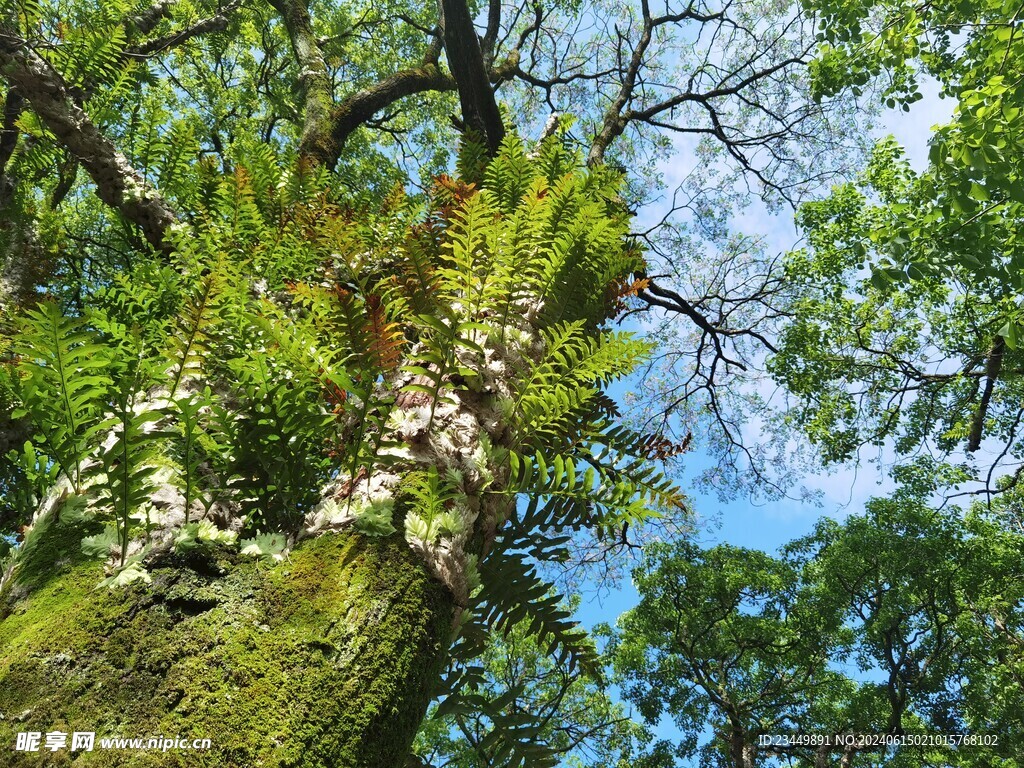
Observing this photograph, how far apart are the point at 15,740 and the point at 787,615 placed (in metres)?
11.1

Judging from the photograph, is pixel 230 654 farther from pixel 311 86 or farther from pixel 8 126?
pixel 8 126

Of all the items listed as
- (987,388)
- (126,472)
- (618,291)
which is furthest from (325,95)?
(987,388)

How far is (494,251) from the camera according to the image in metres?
2.05

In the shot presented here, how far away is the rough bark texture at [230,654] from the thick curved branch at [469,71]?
11.9ft

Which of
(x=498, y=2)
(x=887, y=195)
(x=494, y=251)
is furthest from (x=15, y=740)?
(x=887, y=195)

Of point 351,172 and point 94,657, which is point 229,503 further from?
point 351,172

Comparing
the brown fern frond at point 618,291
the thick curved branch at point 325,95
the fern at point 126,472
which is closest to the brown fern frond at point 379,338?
the fern at point 126,472

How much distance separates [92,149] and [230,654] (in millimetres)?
3280

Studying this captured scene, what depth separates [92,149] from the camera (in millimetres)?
3307

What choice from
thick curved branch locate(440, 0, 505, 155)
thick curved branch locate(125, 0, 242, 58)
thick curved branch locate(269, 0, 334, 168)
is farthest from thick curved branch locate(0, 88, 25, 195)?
thick curved branch locate(440, 0, 505, 155)

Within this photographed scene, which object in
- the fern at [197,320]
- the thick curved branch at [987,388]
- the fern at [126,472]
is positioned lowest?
the fern at [126,472]

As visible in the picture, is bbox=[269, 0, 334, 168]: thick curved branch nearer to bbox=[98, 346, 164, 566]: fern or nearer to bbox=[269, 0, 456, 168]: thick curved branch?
bbox=[269, 0, 456, 168]: thick curved branch

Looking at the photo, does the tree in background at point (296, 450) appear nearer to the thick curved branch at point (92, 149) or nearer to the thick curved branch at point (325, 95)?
the thick curved branch at point (92, 149)

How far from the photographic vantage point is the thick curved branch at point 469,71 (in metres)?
4.40
